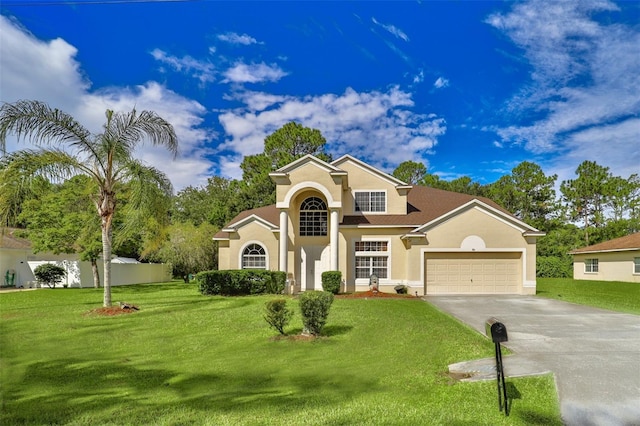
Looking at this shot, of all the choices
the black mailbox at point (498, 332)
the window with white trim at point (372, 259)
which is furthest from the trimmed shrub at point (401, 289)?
the black mailbox at point (498, 332)

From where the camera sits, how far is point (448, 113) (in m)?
23.9

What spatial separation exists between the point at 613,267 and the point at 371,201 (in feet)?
70.6

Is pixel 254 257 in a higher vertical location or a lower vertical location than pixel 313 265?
higher

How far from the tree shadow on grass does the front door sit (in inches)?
583

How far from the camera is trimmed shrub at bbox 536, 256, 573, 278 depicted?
118 ft

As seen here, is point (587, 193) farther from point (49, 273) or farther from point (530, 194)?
point (49, 273)

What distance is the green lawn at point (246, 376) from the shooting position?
4.84 m

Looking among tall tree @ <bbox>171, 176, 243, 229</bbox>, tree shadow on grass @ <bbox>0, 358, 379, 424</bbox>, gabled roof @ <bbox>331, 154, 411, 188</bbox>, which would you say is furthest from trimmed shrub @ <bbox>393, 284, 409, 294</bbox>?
tall tree @ <bbox>171, 176, 243, 229</bbox>

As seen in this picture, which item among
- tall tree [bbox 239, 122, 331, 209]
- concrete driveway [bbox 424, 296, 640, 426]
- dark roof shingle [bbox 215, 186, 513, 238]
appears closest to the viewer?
concrete driveway [bbox 424, 296, 640, 426]

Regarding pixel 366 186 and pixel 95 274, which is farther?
pixel 95 274

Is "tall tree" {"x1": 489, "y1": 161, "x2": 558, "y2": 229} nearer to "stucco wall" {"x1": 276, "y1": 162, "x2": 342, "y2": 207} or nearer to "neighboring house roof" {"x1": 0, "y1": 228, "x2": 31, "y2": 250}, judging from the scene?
"stucco wall" {"x1": 276, "y1": 162, "x2": 342, "y2": 207}

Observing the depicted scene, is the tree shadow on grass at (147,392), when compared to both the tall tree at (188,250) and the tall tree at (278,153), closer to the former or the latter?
the tall tree at (188,250)

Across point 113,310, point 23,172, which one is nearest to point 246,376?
point 113,310

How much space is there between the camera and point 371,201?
72.3 feet
